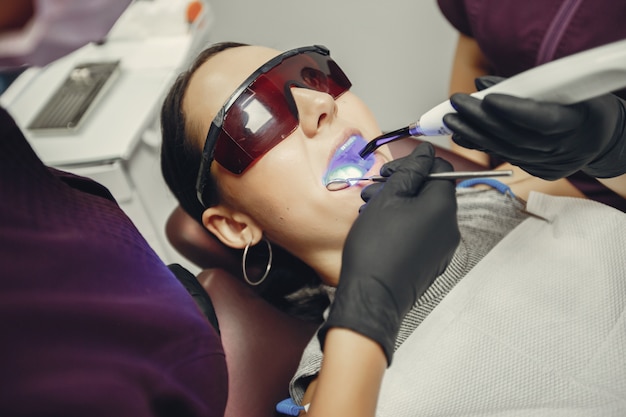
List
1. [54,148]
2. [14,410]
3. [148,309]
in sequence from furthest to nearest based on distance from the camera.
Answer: [54,148] → [148,309] → [14,410]

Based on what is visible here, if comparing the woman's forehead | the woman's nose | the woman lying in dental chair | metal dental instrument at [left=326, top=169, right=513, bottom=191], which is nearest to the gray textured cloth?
the woman lying in dental chair

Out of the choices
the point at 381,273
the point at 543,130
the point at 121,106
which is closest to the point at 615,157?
the point at 543,130

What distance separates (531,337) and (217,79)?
0.83m

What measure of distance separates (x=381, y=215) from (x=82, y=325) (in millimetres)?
483

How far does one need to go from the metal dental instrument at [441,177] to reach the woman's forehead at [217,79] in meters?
0.30

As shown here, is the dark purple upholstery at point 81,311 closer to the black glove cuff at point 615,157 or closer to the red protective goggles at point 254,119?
the red protective goggles at point 254,119

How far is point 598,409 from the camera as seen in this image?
0.77m

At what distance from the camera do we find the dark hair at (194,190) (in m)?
1.10

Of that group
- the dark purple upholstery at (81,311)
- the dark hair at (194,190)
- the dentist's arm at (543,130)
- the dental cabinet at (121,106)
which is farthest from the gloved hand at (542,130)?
the dental cabinet at (121,106)

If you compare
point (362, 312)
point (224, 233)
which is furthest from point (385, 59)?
point (362, 312)

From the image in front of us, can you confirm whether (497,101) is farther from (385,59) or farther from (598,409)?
(385,59)

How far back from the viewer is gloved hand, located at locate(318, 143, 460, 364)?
71 cm

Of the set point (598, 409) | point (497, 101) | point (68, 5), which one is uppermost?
point (68, 5)

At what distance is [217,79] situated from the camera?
3.38 feet
